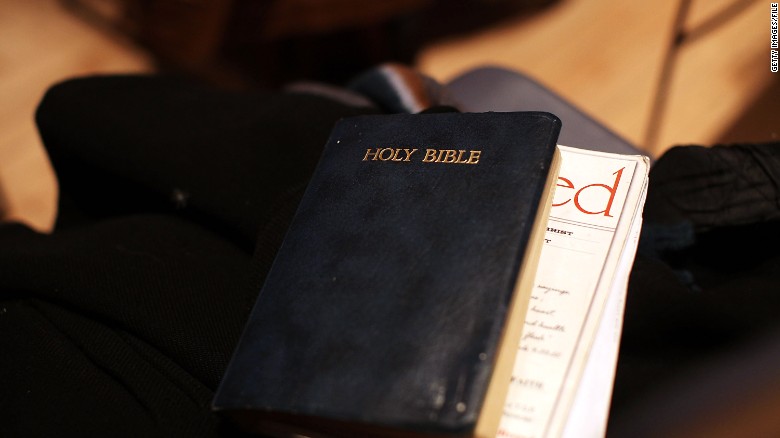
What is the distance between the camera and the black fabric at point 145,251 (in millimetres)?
519

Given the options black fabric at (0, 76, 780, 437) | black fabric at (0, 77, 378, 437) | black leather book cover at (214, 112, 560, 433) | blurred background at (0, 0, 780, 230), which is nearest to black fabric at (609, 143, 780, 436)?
black fabric at (0, 76, 780, 437)

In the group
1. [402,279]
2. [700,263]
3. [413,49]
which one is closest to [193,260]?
[402,279]

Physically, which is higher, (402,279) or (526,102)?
(526,102)

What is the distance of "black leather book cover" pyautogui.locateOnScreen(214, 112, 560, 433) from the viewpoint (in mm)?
419

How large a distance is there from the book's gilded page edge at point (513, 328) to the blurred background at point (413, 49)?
2.60 ft

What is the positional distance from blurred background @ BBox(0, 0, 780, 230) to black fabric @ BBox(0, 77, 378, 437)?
1.78ft

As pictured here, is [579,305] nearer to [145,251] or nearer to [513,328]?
[513,328]

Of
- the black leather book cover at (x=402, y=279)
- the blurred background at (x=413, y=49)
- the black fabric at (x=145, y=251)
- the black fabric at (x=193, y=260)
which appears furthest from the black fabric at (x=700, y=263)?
the blurred background at (x=413, y=49)

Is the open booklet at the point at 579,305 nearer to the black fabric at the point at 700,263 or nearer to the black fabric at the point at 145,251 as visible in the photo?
the black fabric at the point at 700,263

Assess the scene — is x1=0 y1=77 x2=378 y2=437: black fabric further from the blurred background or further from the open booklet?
the blurred background

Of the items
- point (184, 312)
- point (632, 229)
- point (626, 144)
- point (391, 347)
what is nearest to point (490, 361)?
point (391, 347)

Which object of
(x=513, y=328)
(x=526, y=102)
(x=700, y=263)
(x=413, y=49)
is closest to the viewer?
(x=513, y=328)

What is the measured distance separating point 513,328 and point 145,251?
1.22 feet

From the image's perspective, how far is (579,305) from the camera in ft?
1.56
